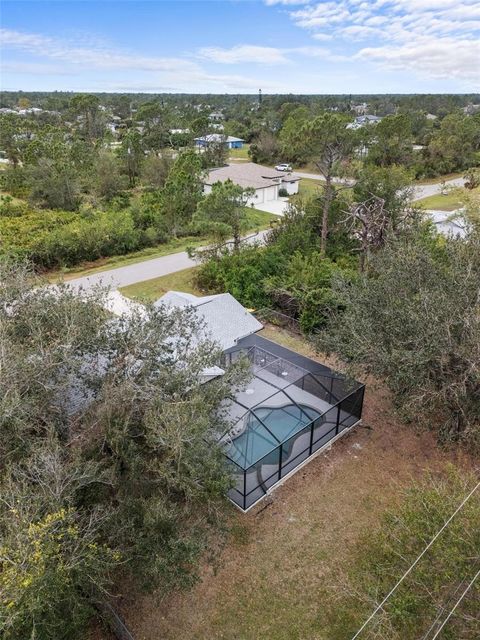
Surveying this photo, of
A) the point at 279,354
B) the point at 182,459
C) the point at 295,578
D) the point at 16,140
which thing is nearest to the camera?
the point at 182,459

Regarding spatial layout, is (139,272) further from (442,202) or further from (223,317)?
(442,202)

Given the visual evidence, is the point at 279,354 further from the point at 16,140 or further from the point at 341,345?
the point at 16,140

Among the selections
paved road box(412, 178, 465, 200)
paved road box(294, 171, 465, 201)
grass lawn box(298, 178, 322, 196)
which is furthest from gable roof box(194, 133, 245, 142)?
paved road box(412, 178, 465, 200)

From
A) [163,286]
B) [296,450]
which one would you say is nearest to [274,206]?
[163,286]

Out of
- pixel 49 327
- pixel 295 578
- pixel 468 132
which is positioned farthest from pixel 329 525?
pixel 468 132

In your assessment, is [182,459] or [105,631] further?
[105,631]

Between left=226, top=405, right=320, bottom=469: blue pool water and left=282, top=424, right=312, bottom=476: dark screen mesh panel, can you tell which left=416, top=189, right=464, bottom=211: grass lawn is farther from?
left=282, top=424, right=312, bottom=476: dark screen mesh panel
